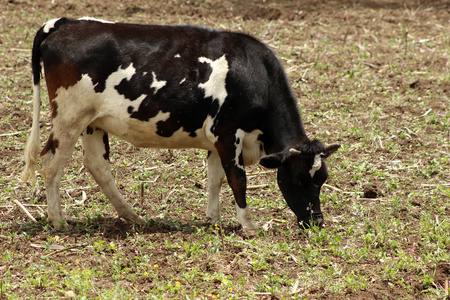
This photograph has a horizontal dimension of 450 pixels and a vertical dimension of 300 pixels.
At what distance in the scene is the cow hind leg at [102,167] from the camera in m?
7.28

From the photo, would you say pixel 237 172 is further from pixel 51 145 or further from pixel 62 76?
pixel 62 76

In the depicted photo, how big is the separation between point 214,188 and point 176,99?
1.25 m

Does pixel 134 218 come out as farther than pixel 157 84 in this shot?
Yes

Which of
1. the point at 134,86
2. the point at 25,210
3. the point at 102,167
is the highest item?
the point at 134,86

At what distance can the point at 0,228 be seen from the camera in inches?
270

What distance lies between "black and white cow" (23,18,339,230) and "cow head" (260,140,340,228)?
1cm

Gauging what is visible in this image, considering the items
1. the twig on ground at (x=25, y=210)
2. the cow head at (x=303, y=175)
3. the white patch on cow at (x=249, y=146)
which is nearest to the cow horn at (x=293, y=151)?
the cow head at (x=303, y=175)

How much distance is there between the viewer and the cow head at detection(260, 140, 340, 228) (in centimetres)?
688

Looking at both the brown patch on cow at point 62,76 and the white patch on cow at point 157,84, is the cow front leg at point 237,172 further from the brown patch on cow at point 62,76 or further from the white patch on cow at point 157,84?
the brown patch on cow at point 62,76

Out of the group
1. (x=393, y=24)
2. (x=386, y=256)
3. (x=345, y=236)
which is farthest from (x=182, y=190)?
(x=393, y=24)

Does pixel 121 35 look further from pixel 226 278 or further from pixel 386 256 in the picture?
pixel 386 256

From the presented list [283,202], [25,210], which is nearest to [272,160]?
[283,202]

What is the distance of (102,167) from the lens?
24.1 ft

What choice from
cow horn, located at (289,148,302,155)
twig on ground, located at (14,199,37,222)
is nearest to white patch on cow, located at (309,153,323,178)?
cow horn, located at (289,148,302,155)
